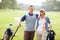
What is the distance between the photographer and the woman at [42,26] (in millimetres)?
2412

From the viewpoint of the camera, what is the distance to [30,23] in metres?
2.40

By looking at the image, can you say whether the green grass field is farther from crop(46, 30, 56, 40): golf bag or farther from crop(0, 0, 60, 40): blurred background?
crop(46, 30, 56, 40): golf bag

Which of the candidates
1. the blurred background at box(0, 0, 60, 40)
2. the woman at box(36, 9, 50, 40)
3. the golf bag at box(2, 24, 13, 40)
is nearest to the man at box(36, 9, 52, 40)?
the woman at box(36, 9, 50, 40)

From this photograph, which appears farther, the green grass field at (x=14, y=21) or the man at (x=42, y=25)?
the green grass field at (x=14, y=21)

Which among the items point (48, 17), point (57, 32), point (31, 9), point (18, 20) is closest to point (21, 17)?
point (18, 20)

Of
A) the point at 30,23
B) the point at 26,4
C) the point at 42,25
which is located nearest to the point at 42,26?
the point at 42,25

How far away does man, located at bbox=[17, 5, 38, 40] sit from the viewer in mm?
2390

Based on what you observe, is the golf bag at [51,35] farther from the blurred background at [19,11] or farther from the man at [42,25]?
the blurred background at [19,11]

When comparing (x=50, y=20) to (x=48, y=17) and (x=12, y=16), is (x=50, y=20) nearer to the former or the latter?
(x=48, y=17)

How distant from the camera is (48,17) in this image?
256cm

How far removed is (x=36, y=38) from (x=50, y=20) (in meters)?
0.34

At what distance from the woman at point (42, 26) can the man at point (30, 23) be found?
0.23 feet

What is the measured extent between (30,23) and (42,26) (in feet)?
0.56

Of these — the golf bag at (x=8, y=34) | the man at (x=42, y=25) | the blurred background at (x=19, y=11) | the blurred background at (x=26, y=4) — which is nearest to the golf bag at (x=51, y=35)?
the man at (x=42, y=25)
